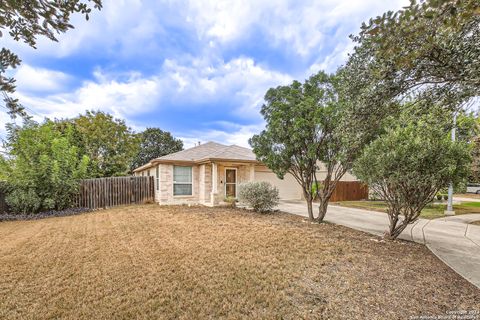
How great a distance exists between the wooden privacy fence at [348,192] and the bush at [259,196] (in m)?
8.39

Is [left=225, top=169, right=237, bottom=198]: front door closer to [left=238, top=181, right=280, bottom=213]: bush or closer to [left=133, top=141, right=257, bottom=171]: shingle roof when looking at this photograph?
[left=133, top=141, right=257, bottom=171]: shingle roof

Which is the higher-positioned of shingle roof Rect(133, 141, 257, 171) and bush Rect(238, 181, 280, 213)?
shingle roof Rect(133, 141, 257, 171)

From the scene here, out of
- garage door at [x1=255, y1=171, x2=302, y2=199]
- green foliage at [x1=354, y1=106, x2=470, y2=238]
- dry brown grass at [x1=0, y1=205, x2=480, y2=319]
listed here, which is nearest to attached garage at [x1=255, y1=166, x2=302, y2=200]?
garage door at [x1=255, y1=171, x2=302, y2=199]

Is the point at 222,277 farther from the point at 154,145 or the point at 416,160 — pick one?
the point at 154,145

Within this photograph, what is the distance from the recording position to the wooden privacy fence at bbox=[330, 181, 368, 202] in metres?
17.7

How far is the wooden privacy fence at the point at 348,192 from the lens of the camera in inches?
696

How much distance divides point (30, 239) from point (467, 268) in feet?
34.6

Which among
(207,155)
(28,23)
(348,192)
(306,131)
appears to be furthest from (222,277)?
(348,192)

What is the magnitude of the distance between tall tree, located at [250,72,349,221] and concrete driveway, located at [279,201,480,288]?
184cm

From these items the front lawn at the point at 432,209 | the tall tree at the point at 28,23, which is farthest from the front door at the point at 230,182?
the tall tree at the point at 28,23

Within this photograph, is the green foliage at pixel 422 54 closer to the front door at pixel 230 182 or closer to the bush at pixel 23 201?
the front door at pixel 230 182

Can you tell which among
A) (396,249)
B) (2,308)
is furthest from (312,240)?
(2,308)

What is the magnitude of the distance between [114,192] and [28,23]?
13.3 meters

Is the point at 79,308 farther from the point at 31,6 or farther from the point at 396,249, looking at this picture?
the point at 396,249
